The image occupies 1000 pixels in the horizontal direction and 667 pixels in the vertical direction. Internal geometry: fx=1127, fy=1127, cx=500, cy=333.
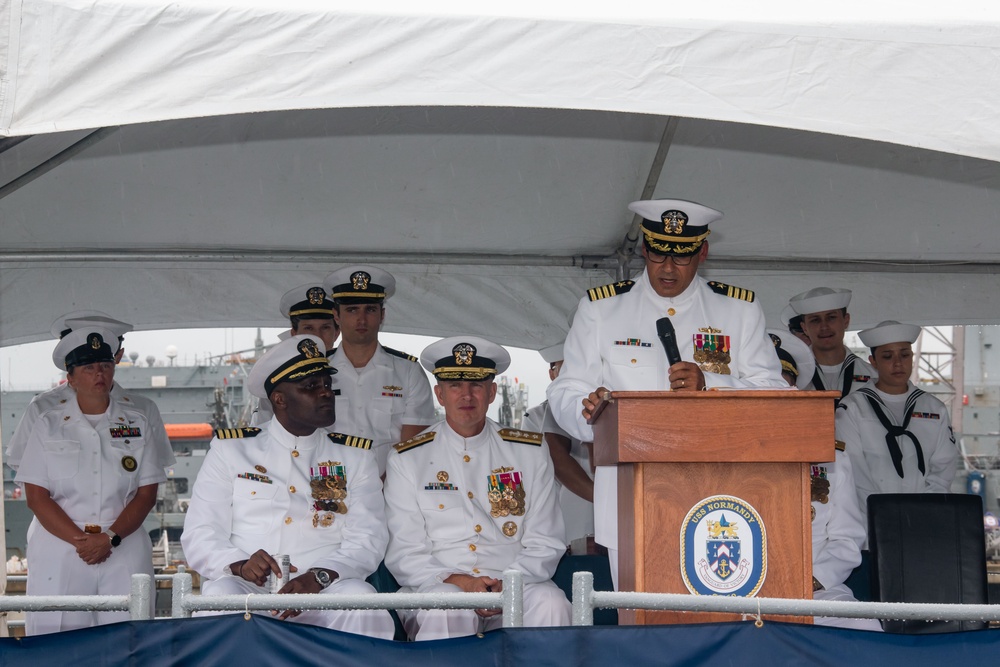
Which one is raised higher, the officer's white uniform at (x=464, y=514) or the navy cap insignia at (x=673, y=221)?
the navy cap insignia at (x=673, y=221)

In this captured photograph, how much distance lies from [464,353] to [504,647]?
201cm

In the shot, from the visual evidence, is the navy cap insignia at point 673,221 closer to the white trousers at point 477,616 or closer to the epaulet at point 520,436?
the epaulet at point 520,436

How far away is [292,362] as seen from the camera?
4312 millimetres

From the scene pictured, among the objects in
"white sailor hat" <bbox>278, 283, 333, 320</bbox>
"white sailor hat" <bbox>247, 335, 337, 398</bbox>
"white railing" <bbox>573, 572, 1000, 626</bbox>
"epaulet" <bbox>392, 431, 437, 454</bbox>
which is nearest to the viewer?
"white railing" <bbox>573, 572, 1000, 626</bbox>

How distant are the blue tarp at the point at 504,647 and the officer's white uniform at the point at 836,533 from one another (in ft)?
6.04

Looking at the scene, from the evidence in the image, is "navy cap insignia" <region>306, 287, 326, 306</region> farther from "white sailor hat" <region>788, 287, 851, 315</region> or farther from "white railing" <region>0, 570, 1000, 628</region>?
"white railing" <region>0, 570, 1000, 628</region>

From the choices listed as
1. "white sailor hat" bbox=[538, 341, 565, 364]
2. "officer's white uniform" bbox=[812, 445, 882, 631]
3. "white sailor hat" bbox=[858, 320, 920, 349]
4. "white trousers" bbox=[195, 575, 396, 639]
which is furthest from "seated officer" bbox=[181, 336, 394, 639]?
"white sailor hat" bbox=[858, 320, 920, 349]

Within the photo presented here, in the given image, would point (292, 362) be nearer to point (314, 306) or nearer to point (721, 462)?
point (314, 306)

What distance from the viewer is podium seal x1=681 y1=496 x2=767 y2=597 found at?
2.78m

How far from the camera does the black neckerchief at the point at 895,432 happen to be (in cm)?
574

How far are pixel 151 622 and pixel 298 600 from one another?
0.35m

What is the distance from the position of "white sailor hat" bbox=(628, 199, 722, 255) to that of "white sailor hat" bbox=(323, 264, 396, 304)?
2.09 m

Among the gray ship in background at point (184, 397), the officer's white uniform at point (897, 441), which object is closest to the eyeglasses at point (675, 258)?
the officer's white uniform at point (897, 441)

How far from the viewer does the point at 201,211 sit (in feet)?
20.3
